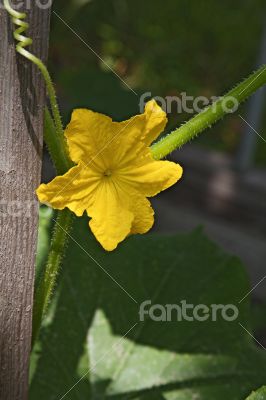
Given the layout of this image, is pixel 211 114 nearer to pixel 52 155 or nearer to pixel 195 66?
pixel 52 155

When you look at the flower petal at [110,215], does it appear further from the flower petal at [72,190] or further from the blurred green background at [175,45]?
the blurred green background at [175,45]

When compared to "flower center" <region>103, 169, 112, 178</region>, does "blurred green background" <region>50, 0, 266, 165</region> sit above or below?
below

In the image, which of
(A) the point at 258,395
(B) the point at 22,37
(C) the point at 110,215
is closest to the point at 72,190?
(C) the point at 110,215

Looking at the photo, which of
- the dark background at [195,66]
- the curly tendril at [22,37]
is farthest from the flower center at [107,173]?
the dark background at [195,66]

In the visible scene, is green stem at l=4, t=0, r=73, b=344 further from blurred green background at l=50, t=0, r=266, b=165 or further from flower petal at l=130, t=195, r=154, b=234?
blurred green background at l=50, t=0, r=266, b=165

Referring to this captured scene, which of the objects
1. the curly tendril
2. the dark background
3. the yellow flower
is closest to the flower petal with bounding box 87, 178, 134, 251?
the yellow flower

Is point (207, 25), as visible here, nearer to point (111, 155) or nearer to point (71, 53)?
point (71, 53)
